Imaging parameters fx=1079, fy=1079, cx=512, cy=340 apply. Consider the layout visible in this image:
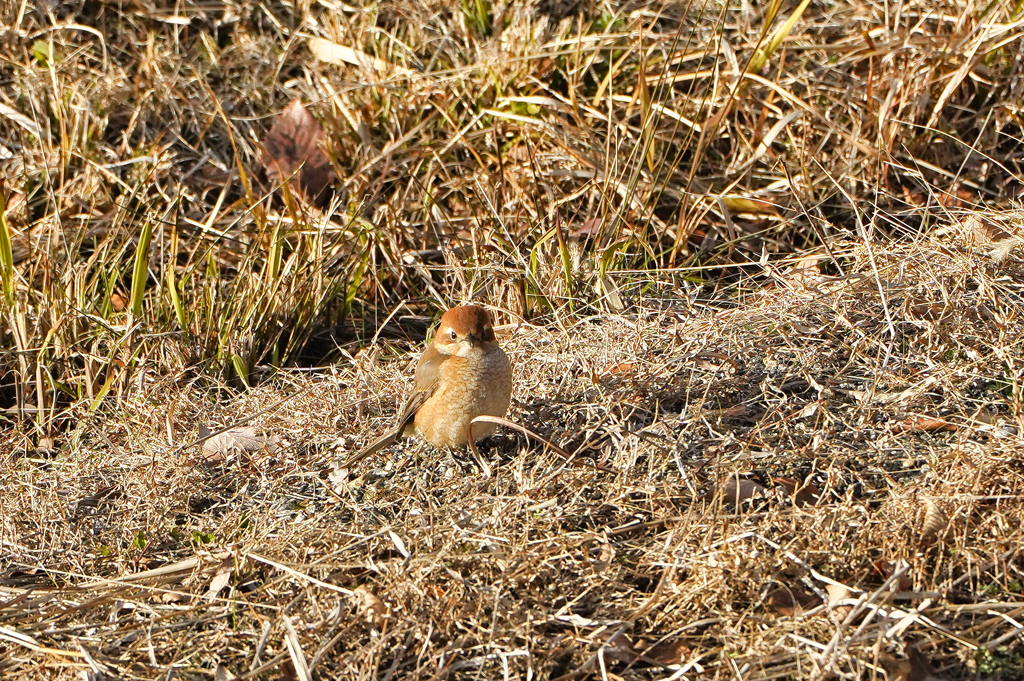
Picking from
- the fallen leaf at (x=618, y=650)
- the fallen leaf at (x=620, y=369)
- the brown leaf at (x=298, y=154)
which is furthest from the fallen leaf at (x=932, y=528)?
the brown leaf at (x=298, y=154)

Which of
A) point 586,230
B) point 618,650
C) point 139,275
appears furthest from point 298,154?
point 618,650

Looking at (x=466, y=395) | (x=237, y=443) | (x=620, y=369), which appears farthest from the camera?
(x=620, y=369)

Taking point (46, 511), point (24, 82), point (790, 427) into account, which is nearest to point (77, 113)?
point (24, 82)

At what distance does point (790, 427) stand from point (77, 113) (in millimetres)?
3934

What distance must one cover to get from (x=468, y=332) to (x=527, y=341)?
0.89 metres

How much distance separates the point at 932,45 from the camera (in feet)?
16.2

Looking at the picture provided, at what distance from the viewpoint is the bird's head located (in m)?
3.37

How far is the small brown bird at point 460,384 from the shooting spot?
10.9ft

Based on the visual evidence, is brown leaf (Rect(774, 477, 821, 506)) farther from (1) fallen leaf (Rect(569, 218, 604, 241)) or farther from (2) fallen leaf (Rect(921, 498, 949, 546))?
(1) fallen leaf (Rect(569, 218, 604, 241))

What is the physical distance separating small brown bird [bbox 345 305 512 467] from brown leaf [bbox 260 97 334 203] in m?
1.98

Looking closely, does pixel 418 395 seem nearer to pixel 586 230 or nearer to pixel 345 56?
pixel 586 230

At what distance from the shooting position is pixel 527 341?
423 centimetres

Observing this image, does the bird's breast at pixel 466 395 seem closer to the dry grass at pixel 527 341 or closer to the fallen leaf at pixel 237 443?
the dry grass at pixel 527 341

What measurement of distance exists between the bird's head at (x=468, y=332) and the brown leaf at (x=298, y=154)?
1.99 meters
